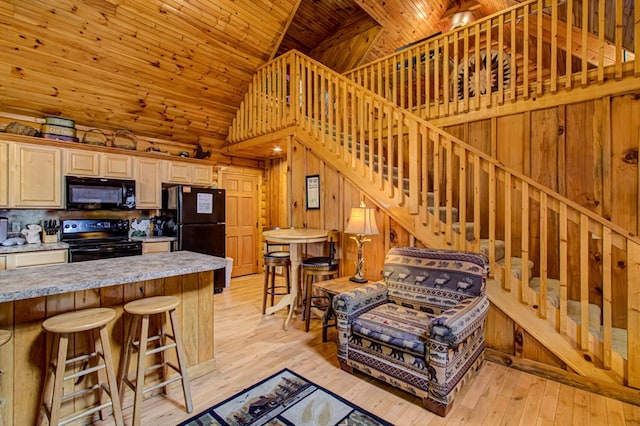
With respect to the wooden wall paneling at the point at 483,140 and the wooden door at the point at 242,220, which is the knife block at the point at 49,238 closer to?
the wooden door at the point at 242,220

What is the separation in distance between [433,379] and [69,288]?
209 cm

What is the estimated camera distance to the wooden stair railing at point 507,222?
Result: 6.85 ft

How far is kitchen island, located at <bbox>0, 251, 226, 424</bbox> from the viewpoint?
1562mm

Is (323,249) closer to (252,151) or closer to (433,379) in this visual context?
(433,379)

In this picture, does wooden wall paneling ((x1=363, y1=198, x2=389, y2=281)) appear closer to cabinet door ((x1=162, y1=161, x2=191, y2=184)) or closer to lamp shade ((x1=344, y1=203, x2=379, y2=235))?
lamp shade ((x1=344, y1=203, x2=379, y2=235))

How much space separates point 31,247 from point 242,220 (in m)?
3.10

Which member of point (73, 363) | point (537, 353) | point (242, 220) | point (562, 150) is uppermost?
point (562, 150)

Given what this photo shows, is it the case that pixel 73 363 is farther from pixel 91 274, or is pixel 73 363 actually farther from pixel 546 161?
pixel 546 161

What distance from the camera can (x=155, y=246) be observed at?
421 centimetres

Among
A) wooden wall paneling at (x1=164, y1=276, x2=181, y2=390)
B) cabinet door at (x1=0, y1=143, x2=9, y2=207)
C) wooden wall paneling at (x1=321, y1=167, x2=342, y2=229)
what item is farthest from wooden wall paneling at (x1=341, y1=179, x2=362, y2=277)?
cabinet door at (x1=0, y1=143, x2=9, y2=207)

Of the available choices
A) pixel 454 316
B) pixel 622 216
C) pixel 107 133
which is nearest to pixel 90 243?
pixel 107 133

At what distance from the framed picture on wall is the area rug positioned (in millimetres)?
2187

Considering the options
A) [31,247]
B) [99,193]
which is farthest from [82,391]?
[99,193]

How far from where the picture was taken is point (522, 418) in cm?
184
